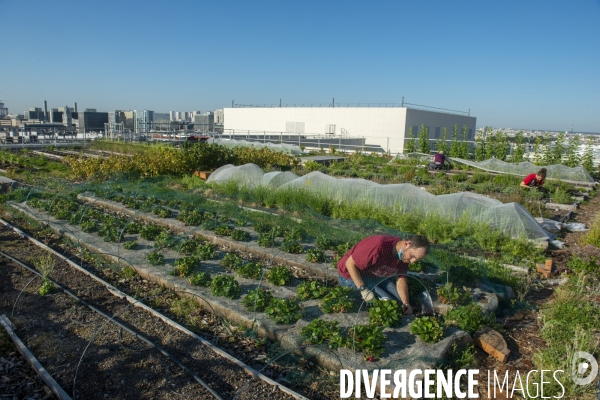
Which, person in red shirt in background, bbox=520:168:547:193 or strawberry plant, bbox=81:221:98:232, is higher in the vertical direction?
person in red shirt in background, bbox=520:168:547:193

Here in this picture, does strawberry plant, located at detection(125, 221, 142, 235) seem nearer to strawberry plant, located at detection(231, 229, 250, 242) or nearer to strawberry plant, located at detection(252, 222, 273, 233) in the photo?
strawberry plant, located at detection(231, 229, 250, 242)

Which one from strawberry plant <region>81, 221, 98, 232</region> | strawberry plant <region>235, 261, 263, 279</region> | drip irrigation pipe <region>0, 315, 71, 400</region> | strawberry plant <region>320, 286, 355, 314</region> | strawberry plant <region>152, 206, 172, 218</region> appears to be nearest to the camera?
drip irrigation pipe <region>0, 315, 71, 400</region>

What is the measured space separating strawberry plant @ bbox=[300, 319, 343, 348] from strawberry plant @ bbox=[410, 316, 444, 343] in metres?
0.68

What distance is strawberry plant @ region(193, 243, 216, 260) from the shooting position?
232 inches

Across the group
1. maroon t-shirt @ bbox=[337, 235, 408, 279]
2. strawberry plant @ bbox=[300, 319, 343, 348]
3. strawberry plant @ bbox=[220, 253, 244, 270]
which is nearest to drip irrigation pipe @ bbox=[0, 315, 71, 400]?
strawberry plant @ bbox=[300, 319, 343, 348]

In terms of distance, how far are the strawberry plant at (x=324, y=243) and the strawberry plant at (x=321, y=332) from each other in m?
2.20

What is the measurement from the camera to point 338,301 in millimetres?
4359

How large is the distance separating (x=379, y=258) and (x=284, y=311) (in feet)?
A: 3.57

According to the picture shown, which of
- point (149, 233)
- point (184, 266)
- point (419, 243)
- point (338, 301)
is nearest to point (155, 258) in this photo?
point (184, 266)

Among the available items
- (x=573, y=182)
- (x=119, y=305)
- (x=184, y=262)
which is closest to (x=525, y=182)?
(x=573, y=182)

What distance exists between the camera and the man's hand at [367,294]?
165 inches

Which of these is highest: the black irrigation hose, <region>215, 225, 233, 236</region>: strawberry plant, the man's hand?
the man's hand

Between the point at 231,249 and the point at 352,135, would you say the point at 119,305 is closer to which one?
the point at 231,249

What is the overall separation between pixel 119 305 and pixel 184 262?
0.94 m
